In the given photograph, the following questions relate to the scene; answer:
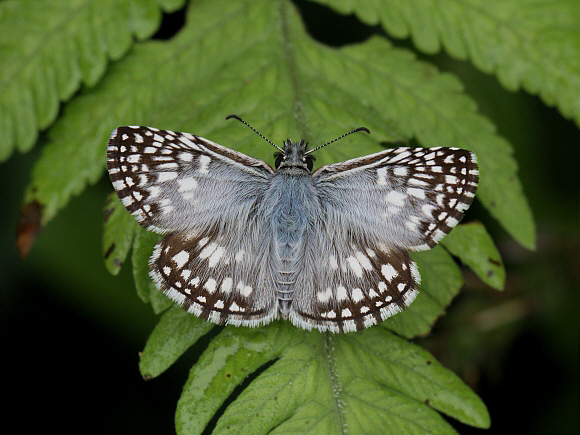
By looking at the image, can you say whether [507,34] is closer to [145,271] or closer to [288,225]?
[288,225]

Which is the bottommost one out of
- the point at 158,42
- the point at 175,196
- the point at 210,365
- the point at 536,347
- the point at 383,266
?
the point at 536,347

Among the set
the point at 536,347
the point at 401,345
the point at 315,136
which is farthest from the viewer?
the point at 536,347

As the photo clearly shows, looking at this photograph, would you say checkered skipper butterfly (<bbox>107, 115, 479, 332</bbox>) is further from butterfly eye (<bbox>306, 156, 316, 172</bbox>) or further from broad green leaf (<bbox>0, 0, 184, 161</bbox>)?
broad green leaf (<bbox>0, 0, 184, 161</bbox>)

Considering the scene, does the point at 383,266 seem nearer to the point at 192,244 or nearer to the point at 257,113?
the point at 192,244

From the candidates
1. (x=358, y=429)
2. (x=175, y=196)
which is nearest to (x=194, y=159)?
(x=175, y=196)

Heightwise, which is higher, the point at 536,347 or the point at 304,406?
the point at 304,406

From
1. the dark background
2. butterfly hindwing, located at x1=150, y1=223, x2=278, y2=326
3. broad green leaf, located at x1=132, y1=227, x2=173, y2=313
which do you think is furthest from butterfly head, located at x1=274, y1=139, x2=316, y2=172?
the dark background

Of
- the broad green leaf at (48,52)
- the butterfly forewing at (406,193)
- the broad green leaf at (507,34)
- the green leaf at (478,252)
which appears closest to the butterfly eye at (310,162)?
the butterfly forewing at (406,193)
